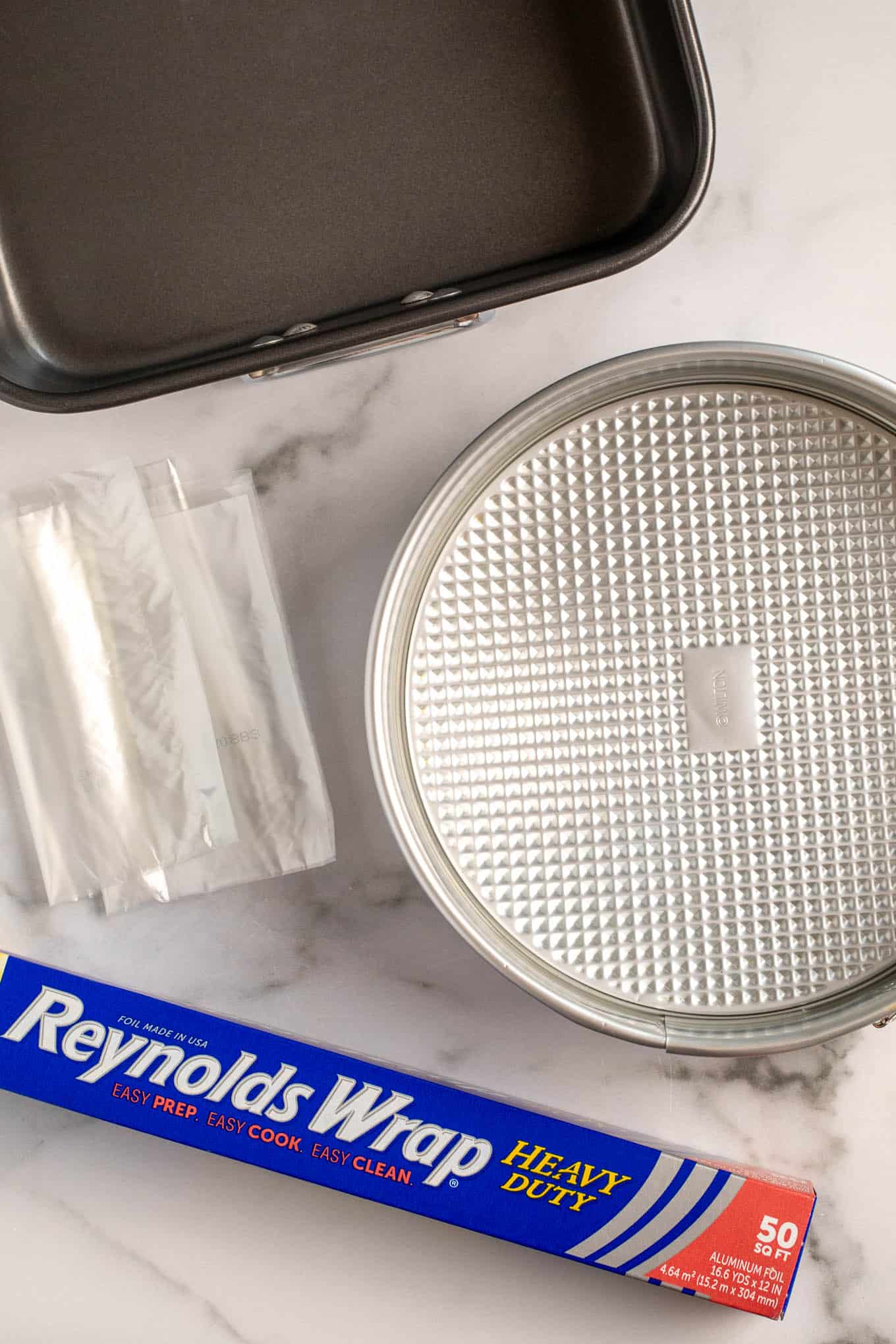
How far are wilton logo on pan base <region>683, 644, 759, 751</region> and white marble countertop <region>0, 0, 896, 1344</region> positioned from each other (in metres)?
0.21

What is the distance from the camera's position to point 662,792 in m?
0.53

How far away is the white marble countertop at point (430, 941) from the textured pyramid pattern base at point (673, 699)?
11 cm

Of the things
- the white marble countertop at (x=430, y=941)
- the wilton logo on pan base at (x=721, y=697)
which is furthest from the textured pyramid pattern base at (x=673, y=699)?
the white marble countertop at (x=430, y=941)

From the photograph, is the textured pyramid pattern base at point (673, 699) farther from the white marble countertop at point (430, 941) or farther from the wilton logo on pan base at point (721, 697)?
the white marble countertop at point (430, 941)

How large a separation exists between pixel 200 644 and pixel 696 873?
326 mm

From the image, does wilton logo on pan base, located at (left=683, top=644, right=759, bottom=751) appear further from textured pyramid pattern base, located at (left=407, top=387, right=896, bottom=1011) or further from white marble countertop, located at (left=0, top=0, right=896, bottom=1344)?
white marble countertop, located at (left=0, top=0, right=896, bottom=1344)

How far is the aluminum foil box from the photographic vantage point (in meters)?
0.56

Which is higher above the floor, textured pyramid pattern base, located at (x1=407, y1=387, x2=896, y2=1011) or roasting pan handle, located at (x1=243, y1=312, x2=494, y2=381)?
roasting pan handle, located at (x1=243, y1=312, x2=494, y2=381)

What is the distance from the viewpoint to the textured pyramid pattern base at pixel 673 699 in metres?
0.53

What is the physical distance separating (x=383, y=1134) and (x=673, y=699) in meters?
0.30

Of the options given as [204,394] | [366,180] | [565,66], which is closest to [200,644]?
[204,394]

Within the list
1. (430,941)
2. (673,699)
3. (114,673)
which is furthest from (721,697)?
(114,673)

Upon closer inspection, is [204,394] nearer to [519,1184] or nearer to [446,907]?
[446,907]

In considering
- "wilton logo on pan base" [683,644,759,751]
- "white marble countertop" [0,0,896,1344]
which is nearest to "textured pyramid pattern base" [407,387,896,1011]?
"wilton logo on pan base" [683,644,759,751]
